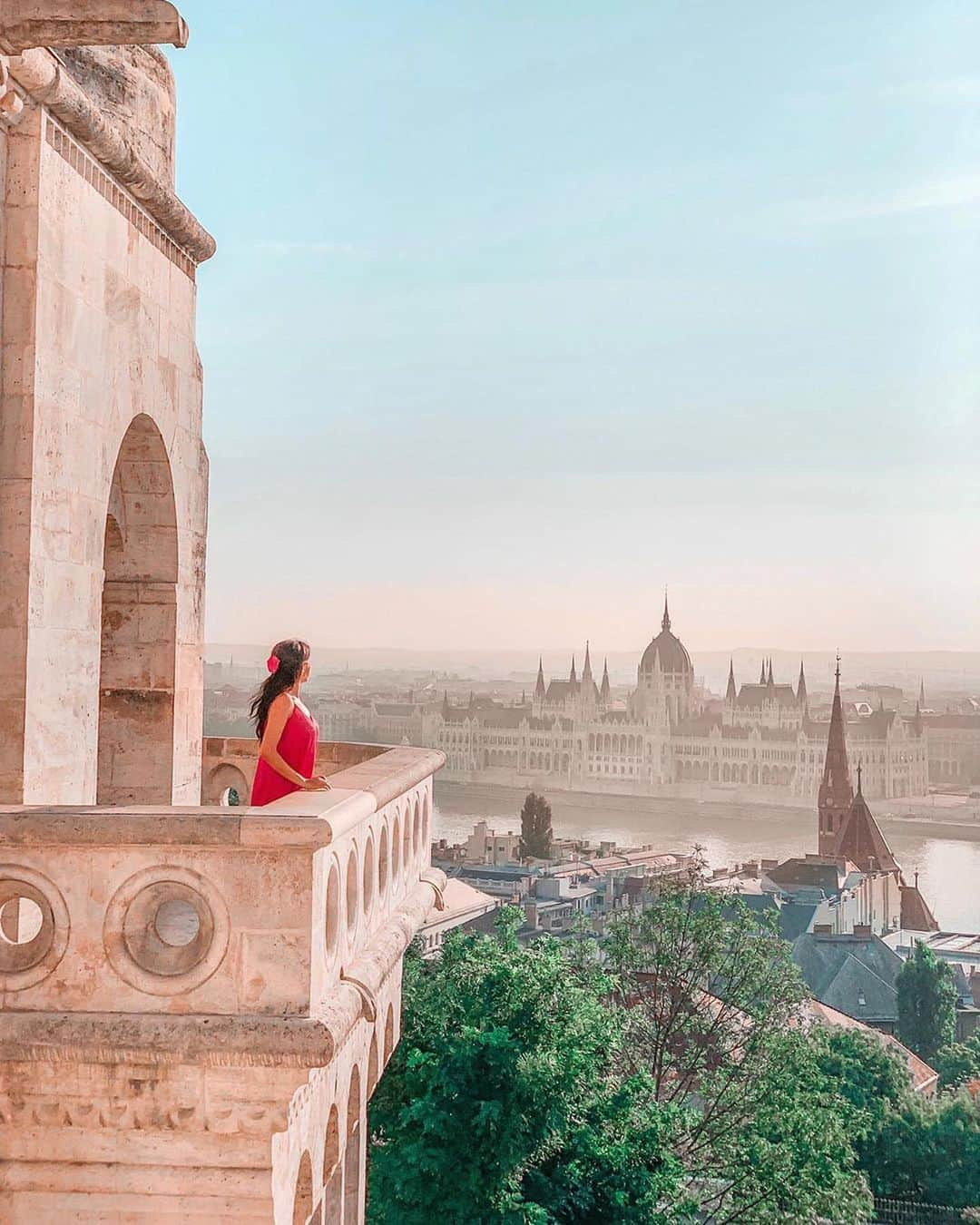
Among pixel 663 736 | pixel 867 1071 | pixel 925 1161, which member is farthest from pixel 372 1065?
pixel 663 736

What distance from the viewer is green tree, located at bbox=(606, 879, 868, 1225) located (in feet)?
59.0

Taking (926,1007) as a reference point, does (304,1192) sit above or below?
above

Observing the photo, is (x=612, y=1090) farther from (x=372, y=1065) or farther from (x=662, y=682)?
(x=662, y=682)

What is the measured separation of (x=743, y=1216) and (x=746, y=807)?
300 ft

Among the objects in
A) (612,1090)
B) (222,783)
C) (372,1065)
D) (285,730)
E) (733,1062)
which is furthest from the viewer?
(733,1062)

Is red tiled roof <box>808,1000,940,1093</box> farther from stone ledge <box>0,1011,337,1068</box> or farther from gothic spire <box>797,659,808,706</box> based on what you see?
gothic spire <box>797,659,808,706</box>

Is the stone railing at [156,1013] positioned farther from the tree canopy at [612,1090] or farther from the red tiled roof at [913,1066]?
the red tiled roof at [913,1066]

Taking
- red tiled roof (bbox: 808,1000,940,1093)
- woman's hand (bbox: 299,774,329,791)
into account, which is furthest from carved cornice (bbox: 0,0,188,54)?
red tiled roof (bbox: 808,1000,940,1093)

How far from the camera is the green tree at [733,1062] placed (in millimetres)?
17984

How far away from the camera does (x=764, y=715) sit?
355 ft

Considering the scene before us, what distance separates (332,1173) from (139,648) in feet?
9.26

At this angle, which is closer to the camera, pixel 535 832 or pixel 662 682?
pixel 535 832

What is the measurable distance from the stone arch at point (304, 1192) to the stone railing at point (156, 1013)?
1.08 feet

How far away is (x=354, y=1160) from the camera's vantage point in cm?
550
